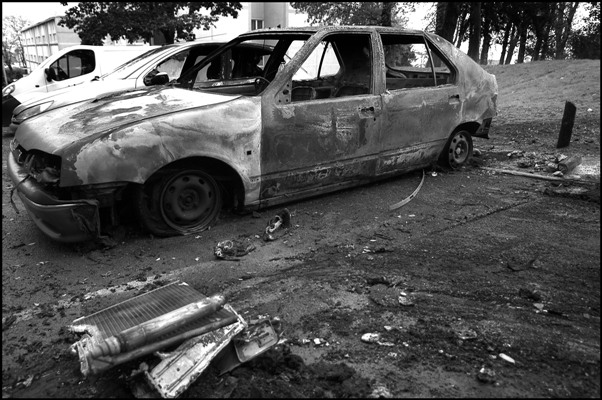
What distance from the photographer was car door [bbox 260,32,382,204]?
4.05m

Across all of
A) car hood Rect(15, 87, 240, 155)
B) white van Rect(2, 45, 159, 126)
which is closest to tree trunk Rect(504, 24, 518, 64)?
white van Rect(2, 45, 159, 126)

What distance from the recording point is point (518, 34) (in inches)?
1091

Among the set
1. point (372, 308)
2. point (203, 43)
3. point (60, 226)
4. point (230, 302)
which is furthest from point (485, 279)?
point (203, 43)

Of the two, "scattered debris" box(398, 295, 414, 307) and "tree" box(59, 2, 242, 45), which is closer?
"scattered debris" box(398, 295, 414, 307)

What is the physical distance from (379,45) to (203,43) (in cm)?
342

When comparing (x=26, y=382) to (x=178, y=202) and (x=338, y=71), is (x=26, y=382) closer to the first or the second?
(x=178, y=202)

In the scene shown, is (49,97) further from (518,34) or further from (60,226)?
(518,34)

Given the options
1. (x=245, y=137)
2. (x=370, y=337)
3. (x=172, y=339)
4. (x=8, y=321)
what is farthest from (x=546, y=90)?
(x=8, y=321)

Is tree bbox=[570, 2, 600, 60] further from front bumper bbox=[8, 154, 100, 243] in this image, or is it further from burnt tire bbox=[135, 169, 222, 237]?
front bumper bbox=[8, 154, 100, 243]

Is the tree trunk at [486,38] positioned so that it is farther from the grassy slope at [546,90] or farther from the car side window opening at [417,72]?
the car side window opening at [417,72]

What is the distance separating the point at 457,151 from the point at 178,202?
3760 millimetres

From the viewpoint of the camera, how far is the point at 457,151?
5.88m

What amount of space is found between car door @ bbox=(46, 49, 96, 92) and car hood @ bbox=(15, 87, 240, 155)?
17.6 feet

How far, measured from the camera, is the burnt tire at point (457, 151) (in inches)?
226
